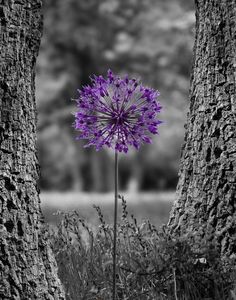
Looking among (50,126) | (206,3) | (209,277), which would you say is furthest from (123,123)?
(50,126)

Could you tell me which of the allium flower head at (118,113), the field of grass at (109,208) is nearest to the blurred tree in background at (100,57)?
the field of grass at (109,208)

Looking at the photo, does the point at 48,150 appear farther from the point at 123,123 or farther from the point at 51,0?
the point at 123,123

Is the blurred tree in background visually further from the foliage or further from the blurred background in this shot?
the foliage

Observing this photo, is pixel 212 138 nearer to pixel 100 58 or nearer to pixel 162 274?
pixel 162 274

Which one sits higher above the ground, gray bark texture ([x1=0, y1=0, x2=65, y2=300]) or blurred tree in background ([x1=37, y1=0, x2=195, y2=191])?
blurred tree in background ([x1=37, y1=0, x2=195, y2=191])

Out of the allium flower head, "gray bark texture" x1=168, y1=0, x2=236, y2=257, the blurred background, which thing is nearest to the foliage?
"gray bark texture" x1=168, y1=0, x2=236, y2=257
